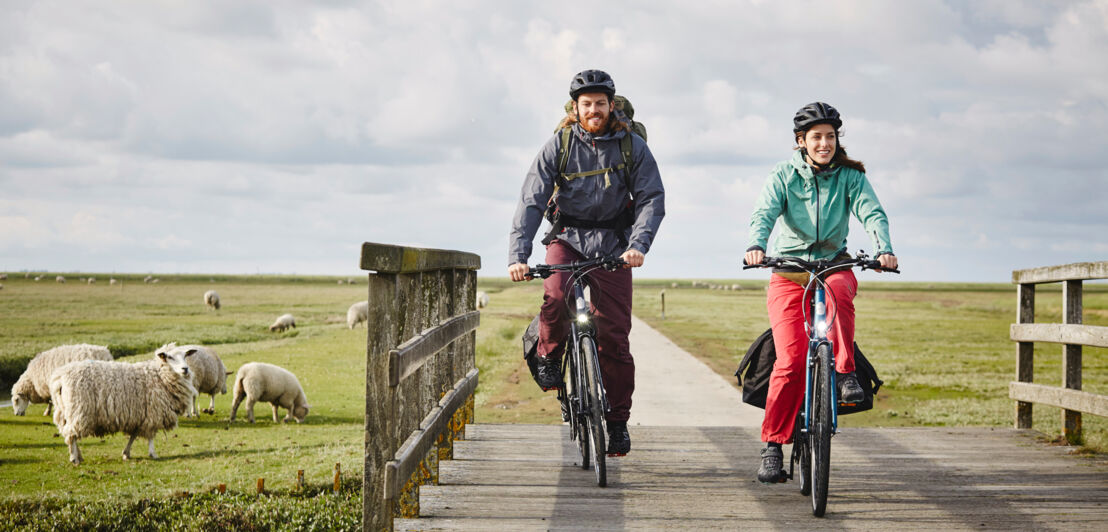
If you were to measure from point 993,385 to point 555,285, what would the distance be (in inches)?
729

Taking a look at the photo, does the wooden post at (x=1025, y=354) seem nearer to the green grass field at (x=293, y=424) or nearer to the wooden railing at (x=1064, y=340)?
the wooden railing at (x=1064, y=340)

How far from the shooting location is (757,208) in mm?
4871

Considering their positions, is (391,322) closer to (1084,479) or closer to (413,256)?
(413,256)

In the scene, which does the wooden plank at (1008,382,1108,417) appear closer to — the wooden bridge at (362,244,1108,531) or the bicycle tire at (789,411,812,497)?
the wooden bridge at (362,244,1108,531)

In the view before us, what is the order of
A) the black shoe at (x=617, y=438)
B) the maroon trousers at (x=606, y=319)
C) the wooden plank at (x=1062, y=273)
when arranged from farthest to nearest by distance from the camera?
the wooden plank at (x=1062, y=273) → the black shoe at (x=617, y=438) → the maroon trousers at (x=606, y=319)

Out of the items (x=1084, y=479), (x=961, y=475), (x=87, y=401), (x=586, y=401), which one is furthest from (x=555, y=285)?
(x=87, y=401)

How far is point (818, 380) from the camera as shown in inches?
175

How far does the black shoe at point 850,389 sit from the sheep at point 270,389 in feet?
46.6

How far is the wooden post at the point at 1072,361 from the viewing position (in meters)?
6.96

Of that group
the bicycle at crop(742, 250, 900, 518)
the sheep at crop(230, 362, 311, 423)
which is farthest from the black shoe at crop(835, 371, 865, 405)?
the sheep at crop(230, 362, 311, 423)

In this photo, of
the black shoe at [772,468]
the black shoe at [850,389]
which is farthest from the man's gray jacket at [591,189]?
the black shoe at [772,468]

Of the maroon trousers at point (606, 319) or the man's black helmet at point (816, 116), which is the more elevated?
the man's black helmet at point (816, 116)

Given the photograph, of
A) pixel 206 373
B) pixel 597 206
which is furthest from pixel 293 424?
pixel 597 206

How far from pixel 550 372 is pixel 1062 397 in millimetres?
4731
